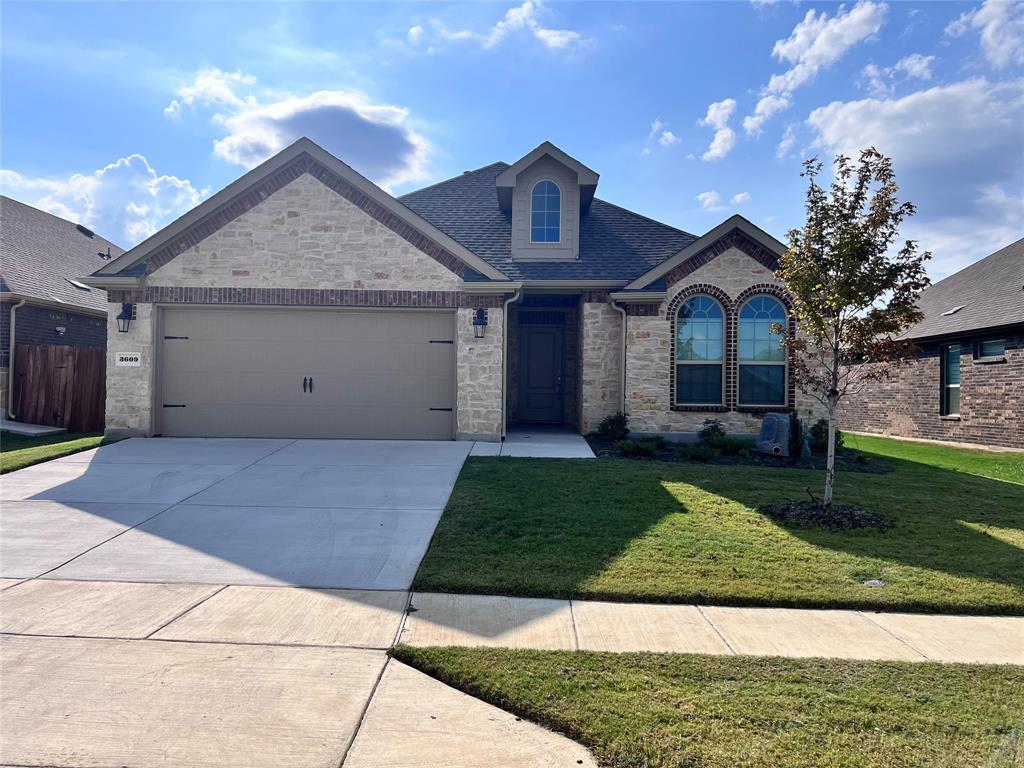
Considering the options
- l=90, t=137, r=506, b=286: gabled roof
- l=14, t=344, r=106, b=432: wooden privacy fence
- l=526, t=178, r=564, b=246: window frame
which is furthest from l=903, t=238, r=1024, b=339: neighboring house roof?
l=14, t=344, r=106, b=432: wooden privacy fence

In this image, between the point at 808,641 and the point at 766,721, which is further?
the point at 808,641

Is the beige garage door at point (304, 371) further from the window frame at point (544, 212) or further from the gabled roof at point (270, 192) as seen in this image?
the window frame at point (544, 212)

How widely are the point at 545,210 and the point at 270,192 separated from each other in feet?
19.2

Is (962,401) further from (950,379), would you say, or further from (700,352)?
(700,352)

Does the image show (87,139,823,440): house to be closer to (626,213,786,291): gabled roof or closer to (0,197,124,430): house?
(626,213,786,291): gabled roof

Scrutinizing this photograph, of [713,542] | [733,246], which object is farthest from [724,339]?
[713,542]

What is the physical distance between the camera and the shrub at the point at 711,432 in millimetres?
11387

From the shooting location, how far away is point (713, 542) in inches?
230

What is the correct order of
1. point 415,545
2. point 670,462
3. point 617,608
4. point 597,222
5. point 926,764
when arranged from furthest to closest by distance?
point 597,222
point 670,462
point 415,545
point 617,608
point 926,764

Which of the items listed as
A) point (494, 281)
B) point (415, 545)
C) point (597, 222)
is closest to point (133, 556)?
point (415, 545)

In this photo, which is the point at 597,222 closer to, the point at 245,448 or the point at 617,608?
the point at 245,448

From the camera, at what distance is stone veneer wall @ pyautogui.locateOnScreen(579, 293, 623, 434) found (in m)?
12.6

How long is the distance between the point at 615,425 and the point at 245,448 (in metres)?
7.03

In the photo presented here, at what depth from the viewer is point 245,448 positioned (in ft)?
34.2
